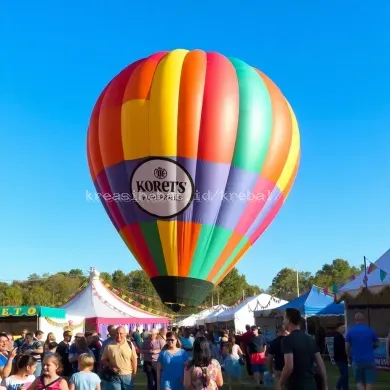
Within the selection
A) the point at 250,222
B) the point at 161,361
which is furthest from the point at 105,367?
the point at 250,222

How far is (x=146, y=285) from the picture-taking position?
4011 inches

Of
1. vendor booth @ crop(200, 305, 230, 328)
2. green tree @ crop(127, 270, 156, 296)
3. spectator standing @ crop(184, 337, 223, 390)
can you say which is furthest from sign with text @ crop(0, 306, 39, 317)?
green tree @ crop(127, 270, 156, 296)

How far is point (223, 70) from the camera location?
49.8ft

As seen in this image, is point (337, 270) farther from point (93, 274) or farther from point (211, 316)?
point (93, 274)

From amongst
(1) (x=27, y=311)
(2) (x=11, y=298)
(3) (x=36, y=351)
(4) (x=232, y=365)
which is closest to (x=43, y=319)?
(1) (x=27, y=311)

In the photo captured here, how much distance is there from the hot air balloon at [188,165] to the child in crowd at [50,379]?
9.36 metres

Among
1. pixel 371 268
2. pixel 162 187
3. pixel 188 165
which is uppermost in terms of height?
pixel 188 165

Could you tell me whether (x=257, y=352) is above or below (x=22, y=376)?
below

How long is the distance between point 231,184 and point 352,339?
623 cm

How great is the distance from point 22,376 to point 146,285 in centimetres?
9802

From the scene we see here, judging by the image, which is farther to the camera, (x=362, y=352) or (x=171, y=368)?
(x=362, y=352)

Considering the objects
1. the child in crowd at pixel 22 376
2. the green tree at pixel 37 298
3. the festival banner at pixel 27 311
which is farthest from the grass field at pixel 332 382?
the green tree at pixel 37 298

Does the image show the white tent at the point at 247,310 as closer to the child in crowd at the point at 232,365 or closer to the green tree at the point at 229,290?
the child in crowd at the point at 232,365

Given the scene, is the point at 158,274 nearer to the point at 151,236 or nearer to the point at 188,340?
the point at 151,236
